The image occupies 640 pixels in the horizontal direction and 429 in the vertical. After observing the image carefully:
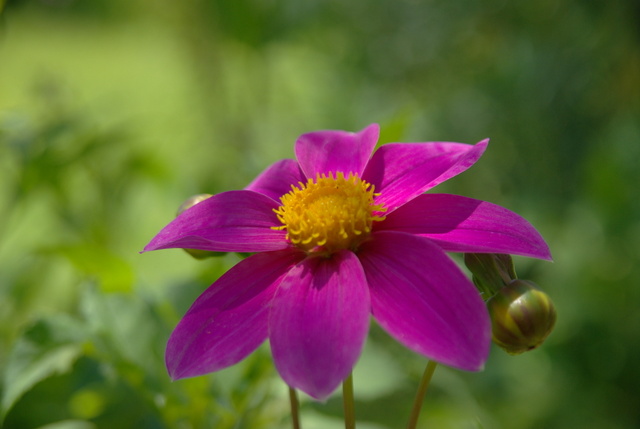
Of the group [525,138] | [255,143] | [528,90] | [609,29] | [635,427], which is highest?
[609,29]

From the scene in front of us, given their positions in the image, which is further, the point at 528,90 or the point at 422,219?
the point at 528,90

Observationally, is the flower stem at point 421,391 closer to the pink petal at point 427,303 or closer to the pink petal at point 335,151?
the pink petal at point 427,303

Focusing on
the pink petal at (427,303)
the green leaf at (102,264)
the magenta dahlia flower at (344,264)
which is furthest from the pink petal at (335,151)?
the green leaf at (102,264)

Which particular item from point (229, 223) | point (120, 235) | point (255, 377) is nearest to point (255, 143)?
point (120, 235)

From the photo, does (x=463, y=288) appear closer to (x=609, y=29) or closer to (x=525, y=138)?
(x=525, y=138)

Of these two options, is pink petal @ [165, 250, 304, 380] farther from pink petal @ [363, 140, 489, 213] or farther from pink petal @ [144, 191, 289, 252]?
pink petal @ [363, 140, 489, 213]

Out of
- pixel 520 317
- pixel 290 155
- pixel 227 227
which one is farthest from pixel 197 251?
pixel 290 155

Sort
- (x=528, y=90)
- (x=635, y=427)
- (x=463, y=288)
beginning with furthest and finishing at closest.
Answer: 1. (x=528, y=90)
2. (x=635, y=427)
3. (x=463, y=288)
